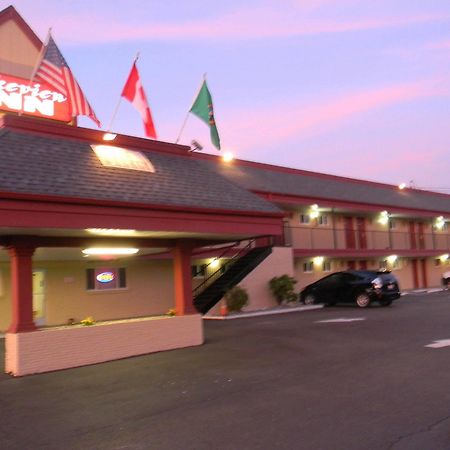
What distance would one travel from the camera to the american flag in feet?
44.3

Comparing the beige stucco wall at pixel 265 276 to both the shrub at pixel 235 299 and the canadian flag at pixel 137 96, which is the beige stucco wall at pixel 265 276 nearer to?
the shrub at pixel 235 299

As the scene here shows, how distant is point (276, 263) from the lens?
84.0 feet

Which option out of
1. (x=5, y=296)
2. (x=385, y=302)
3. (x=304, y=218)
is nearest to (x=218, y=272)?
(x=385, y=302)

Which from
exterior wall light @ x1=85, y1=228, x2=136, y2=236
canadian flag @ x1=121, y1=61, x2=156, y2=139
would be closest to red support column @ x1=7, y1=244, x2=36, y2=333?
exterior wall light @ x1=85, y1=228, x2=136, y2=236

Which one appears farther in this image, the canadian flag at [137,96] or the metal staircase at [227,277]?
the metal staircase at [227,277]

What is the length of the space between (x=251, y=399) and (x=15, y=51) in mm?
19733

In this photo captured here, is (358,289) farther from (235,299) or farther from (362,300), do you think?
(235,299)

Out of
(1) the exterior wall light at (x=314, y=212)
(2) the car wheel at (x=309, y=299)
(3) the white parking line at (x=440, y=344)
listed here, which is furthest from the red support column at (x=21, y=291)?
(1) the exterior wall light at (x=314, y=212)

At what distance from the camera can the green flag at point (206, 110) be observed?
53.3 ft

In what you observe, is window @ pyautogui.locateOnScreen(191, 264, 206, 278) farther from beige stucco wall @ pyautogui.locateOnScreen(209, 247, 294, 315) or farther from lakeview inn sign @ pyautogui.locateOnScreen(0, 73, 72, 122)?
lakeview inn sign @ pyautogui.locateOnScreen(0, 73, 72, 122)

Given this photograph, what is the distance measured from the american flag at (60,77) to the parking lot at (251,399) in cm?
662

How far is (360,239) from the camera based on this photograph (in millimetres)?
34125

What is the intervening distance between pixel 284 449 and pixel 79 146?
9.58 meters

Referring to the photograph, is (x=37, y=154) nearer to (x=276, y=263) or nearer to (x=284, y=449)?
(x=284, y=449)
